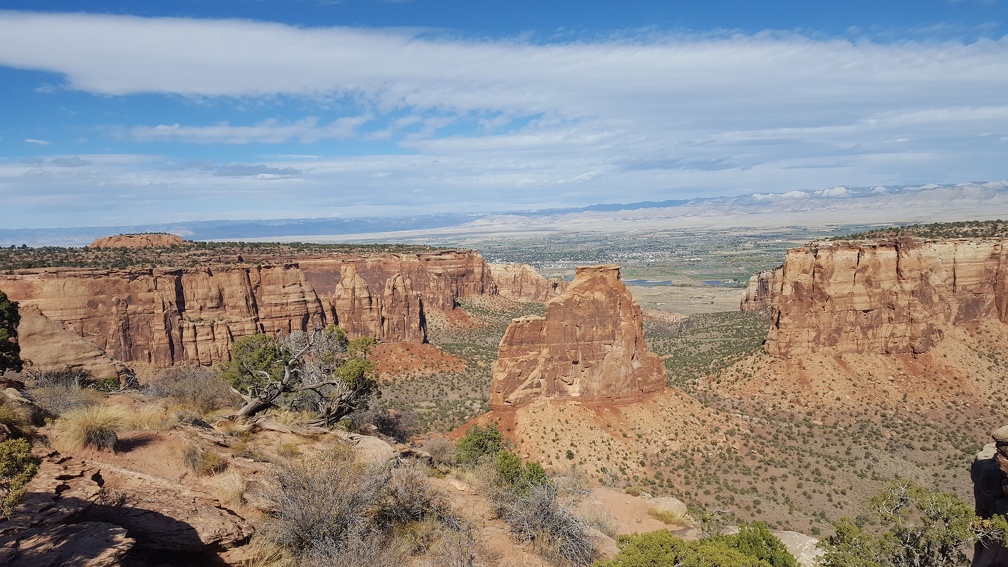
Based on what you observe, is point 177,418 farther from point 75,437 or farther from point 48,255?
point 48,255

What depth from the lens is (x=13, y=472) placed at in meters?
8.55

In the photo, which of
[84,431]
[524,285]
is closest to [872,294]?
[84,431]

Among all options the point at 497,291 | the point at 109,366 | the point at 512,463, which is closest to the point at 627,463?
the point at 512,463

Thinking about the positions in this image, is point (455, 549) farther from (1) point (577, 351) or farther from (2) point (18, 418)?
(1) point (577, 351)

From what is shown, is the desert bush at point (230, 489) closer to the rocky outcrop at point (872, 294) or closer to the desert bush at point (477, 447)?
the desert bush at point (477, 447)

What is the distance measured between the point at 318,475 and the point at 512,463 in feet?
41.4

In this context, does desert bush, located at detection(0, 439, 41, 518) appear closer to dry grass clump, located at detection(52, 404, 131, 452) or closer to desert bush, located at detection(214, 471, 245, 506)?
dry grass clump, located at detection(52, 404, 131, 452)

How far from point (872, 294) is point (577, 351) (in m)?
30.7

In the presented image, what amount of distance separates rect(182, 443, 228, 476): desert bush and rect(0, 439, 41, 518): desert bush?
3.80 meters

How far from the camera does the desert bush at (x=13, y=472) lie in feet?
26.1

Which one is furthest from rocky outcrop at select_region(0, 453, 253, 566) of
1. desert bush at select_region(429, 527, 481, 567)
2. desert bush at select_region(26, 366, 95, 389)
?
desert bush at select_region(26, 366, 95, 389)

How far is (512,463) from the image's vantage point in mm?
23625

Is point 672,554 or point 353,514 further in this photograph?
point 672,554

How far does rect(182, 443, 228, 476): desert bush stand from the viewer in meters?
12.6
